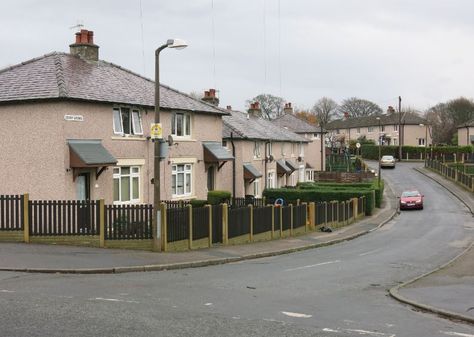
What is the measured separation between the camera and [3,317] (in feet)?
30.0

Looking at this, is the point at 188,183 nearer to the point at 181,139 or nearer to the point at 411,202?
the point at 181,139

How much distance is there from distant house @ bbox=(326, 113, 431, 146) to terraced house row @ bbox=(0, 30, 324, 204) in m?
74.8

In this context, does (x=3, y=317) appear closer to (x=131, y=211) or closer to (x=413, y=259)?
(x=131, y=211)

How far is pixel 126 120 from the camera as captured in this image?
1019 inches

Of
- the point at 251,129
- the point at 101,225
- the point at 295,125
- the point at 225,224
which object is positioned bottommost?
the point at 225,224

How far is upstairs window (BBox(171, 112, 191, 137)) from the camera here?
2948 centimetres

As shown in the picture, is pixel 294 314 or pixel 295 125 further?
pixel 295 125

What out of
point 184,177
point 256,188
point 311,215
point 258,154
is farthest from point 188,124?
point 258,154

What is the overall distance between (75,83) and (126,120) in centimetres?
302

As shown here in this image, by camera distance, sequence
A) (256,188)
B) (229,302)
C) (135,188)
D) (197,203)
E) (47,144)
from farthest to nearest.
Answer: (256,188), (197,203), (135,188), (47,144), (229,302)

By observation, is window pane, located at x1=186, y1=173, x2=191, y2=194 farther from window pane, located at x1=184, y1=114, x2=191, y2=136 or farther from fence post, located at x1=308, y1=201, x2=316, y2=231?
fence post, located at x1=308, y1=201, x2=316, y2=231

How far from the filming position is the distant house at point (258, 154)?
41.1m

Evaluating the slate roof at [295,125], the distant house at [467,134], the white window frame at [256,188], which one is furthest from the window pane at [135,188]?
the distant house at [467,134]

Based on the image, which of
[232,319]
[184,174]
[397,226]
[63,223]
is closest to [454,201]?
[397,226]
